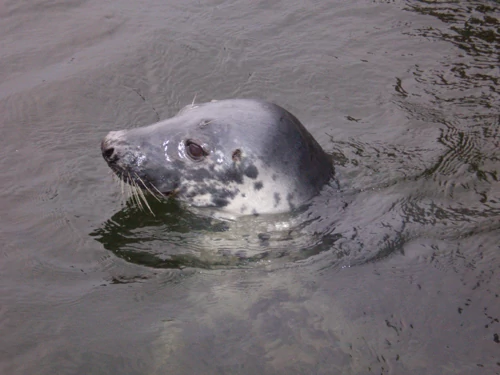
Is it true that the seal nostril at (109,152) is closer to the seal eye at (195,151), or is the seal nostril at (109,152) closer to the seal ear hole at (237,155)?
the seal eye at (195,151)

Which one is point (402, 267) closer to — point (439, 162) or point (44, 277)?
point (439, 162)

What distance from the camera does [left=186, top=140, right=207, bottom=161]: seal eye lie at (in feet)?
16.3

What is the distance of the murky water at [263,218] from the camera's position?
4141 mm

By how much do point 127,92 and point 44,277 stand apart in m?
2.66

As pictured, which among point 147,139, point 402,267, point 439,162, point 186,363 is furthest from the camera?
point 439,162

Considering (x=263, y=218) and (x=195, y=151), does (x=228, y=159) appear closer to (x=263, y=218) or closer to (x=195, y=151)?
(x=195, y=151)

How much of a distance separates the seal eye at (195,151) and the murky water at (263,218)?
18.7 inches

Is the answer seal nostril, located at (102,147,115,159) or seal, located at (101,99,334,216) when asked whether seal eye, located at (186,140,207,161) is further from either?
seal nostril, located at (102,147,115,159)

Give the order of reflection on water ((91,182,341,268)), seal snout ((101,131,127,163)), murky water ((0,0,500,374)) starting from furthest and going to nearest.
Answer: seal snout ((101,131,127,163)), reflection on water ((91,182,341,268)), murky water ((0,0,500,374))

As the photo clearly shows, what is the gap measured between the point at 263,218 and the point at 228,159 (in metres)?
0.46

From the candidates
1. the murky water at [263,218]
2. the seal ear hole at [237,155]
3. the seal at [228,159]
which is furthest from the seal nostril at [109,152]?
the seal ear hole at [237,155]

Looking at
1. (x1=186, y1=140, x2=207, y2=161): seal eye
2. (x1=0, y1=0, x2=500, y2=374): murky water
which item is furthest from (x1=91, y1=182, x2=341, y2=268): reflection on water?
(x1=186, y1=140, x2=207, y2=161): seal eye

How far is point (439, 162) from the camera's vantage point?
5.88 m

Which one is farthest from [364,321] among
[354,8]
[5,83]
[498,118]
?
[354,8]
